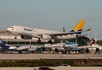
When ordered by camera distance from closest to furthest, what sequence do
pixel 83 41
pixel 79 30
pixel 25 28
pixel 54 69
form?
pixel 54 69 < pixel 25 28 < pixel 79 30 < pixel 83 41

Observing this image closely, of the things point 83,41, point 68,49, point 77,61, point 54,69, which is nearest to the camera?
point 54,69

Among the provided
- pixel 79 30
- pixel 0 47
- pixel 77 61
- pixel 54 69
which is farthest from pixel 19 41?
pixel 54 69

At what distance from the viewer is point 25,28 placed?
308 feet

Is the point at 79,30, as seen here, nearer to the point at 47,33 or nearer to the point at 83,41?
the point at 47,33

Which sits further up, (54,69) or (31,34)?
(31,34)

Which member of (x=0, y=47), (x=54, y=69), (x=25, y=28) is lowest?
(x=54, y=69)

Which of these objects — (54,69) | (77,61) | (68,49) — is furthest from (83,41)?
(54,69)

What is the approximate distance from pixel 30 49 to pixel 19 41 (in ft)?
146

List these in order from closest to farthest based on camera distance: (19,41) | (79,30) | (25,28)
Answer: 1. (25,28)
2. (79,30)
3. (19,41)

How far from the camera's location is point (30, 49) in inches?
3263

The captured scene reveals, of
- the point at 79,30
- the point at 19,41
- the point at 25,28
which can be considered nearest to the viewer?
the point at 25,28

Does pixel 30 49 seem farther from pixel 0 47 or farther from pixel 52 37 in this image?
pixel 52 37

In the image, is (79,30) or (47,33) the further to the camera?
(79,30)

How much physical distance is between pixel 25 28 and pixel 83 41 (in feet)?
180
